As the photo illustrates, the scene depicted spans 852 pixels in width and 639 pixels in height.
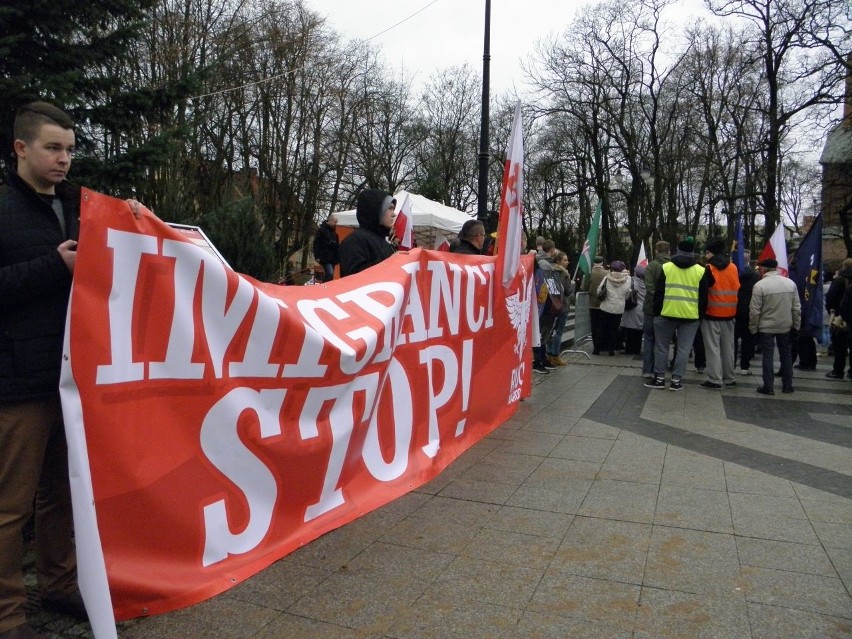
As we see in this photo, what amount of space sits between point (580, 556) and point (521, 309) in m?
3.73

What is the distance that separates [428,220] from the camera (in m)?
15.7

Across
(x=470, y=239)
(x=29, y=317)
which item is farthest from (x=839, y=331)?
(x=29, y=317)

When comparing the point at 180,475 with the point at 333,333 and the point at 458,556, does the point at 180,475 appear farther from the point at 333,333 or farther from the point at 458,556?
the point at 458,556

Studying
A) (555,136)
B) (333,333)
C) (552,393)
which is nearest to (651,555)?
(333,333)

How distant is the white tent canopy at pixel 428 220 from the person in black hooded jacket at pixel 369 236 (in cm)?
1015

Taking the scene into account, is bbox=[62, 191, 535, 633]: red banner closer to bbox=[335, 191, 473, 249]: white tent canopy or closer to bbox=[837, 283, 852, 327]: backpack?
bbox=[837, 283, 852, 327]: backpack

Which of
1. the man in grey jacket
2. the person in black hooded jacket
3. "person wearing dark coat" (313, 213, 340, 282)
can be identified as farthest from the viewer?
"person wearing dark coat" (313, 213, 340, 282)

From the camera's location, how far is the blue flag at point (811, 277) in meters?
10.5

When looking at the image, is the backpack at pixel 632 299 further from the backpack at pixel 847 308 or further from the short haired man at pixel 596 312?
the backpack at pixel 847 308

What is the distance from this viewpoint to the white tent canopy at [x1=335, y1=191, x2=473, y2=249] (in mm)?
15719

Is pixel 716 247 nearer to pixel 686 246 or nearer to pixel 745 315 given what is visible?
pixel 686 246

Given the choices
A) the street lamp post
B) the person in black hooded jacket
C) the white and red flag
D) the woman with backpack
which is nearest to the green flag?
the woman with backpack

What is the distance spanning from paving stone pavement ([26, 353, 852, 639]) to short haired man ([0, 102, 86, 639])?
550 mm

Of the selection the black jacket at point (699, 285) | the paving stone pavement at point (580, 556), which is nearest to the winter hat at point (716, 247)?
the black jacket at point (699, 285)
